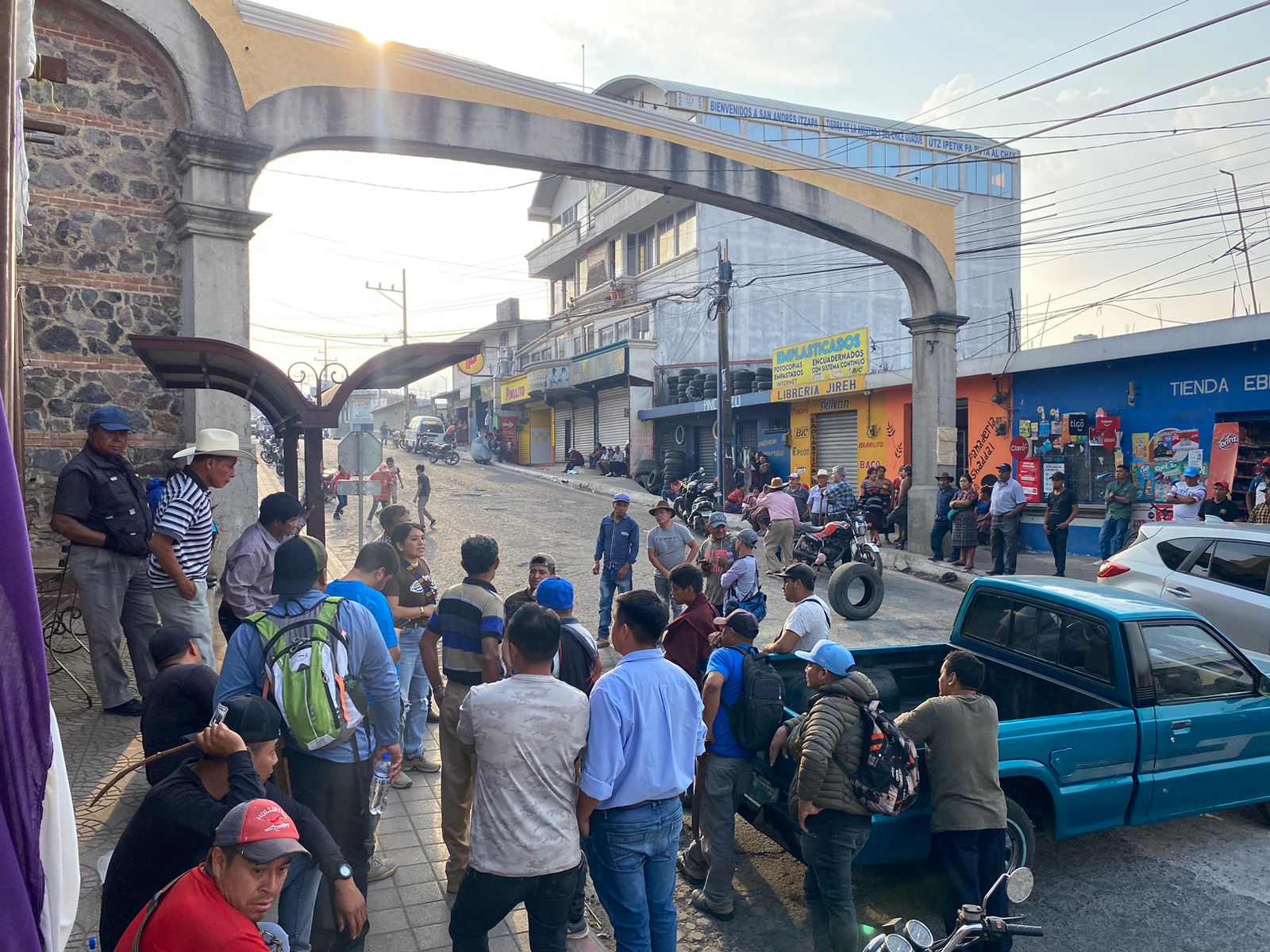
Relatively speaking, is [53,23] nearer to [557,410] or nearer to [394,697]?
[394,697]

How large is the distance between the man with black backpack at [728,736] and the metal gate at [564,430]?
114 feet

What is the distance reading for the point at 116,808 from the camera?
462cm

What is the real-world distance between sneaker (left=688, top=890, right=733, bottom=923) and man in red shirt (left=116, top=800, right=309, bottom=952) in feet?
8.89

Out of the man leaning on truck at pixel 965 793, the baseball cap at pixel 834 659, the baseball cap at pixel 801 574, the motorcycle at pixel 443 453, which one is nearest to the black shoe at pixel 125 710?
the baseball cap at pixel 801 574

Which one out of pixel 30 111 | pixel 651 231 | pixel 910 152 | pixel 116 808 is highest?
pixel 910 152

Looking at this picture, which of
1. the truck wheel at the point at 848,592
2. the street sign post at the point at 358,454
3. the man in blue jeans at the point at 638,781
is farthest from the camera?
the street sign post at the point at 358,454

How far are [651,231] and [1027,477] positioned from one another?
78.1ft

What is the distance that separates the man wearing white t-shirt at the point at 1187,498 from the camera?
1180cm

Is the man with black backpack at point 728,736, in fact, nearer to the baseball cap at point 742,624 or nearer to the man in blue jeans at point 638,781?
the baseball cap at point 742,624

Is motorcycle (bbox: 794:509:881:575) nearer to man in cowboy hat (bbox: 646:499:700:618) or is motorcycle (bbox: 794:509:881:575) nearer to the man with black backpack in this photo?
man in cowboy hat (bbox: 646:499:700:618)

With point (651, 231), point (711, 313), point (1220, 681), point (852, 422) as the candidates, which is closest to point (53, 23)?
point (1220, 681)

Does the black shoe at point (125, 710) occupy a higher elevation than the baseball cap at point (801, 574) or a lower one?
lower

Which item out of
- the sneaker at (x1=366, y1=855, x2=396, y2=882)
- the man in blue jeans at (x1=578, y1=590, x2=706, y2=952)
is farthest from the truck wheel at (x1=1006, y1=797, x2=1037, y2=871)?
the sneaker at (x1=366, y1=855, x2=396, y2=882)

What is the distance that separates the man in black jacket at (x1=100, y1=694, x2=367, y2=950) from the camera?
95.7 inches
